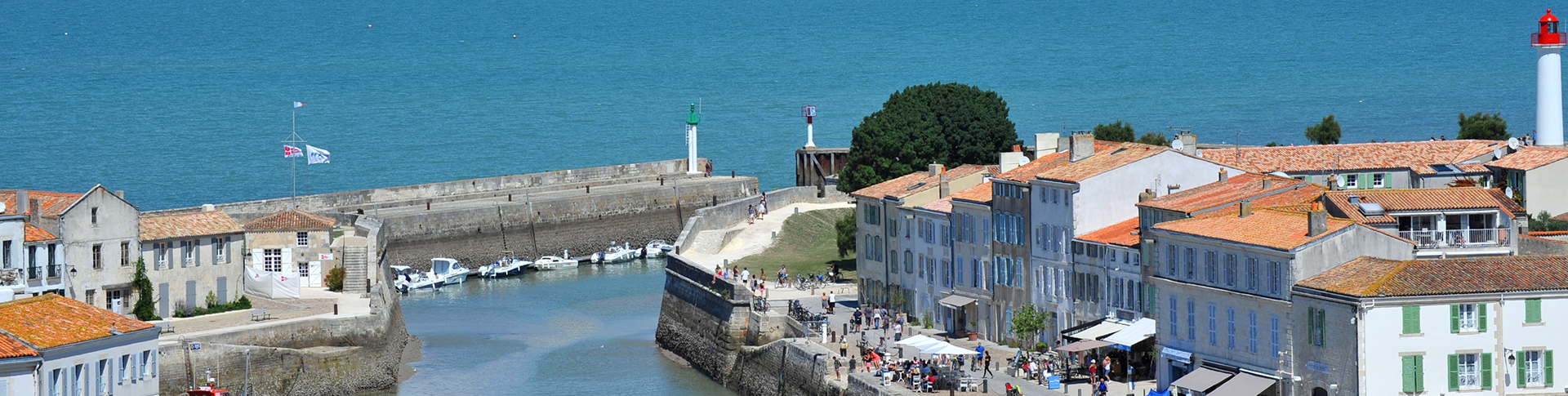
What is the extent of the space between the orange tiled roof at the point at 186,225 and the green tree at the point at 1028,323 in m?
22.1

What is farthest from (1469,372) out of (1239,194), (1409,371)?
(1239,194)

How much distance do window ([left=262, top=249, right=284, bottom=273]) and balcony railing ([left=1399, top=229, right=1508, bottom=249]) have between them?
3489 cm

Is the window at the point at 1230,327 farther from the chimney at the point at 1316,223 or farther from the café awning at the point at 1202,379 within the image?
the chimney at the point at 1316,223

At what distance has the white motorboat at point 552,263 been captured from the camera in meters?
96.4

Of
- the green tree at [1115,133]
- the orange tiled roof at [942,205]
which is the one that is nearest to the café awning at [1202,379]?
the orange tiled roof at [942,205]

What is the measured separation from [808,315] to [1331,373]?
22.0 meters

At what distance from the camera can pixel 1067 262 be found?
56.2 metres

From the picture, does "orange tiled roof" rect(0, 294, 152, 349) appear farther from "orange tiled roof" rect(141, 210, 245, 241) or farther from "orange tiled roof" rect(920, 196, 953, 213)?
"orange tiled roof" rect(920, 196, 953, 213)

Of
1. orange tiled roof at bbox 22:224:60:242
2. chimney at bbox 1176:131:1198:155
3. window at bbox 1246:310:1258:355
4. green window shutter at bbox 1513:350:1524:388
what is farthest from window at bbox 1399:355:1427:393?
orange tiled roof at bbox 22:224:60:242

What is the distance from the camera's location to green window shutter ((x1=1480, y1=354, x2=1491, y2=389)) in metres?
43.3

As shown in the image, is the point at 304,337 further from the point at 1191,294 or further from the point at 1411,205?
the point at 1411,205

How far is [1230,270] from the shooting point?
153 ft

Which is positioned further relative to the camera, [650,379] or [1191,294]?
[650,379]

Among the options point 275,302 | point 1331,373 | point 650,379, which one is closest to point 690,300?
point 650,379
